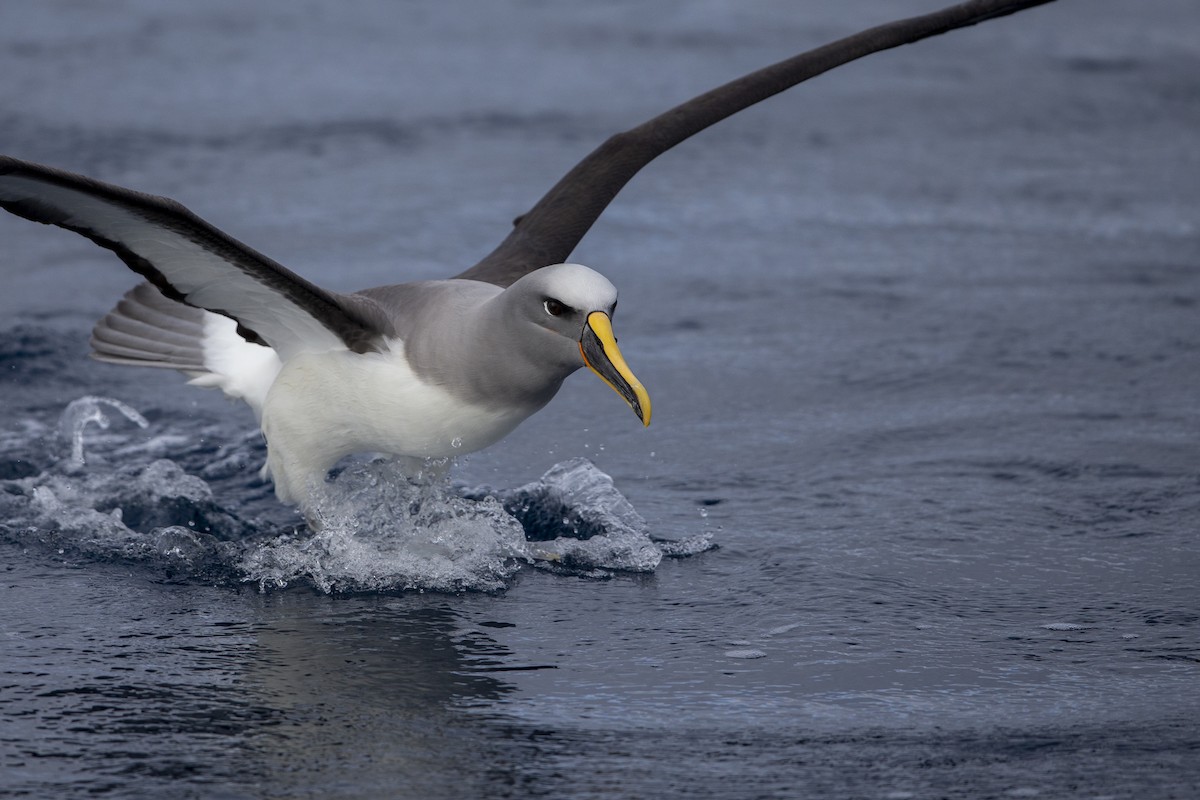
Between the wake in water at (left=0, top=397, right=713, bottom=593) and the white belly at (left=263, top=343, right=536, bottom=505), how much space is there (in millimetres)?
187

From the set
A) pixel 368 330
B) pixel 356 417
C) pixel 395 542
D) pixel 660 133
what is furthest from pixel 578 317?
pixel 660 133

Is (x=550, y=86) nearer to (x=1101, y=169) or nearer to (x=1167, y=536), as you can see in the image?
(x=1101, y=169)

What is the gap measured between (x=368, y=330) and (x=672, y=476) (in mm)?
1576

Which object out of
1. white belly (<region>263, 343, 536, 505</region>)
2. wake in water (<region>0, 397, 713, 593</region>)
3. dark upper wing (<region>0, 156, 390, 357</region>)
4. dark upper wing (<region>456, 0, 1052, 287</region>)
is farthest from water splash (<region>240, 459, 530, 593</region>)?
dark upper wing (<region>456, 0, 1052, 287</region>)

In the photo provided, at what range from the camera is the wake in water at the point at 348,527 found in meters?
5.57

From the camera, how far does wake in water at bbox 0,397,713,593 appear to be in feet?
18.3

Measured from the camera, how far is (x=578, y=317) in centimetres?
512

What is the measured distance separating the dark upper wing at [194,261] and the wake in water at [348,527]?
2.08 feet

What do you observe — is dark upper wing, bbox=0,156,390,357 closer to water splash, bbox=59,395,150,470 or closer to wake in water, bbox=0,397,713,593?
wake in water, bbox=0,397,713,593

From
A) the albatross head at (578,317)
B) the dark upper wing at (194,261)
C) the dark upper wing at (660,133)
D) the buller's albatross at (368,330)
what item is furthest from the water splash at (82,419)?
the albatross head at (578,317)

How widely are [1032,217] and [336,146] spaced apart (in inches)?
180

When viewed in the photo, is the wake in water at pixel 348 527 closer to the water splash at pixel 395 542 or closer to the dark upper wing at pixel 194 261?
the water splash at pixel 395 542

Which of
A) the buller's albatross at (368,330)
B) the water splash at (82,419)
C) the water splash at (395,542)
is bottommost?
the water splash at (395,542)

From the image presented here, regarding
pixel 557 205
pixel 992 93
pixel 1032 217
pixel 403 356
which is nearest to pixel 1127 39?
pixel 992 93
